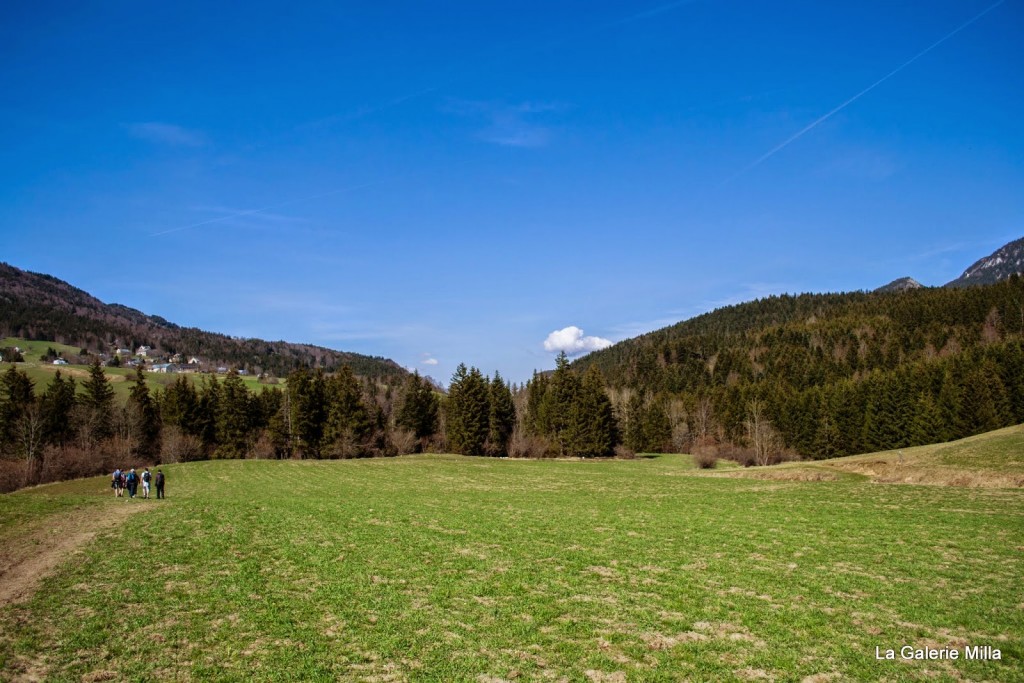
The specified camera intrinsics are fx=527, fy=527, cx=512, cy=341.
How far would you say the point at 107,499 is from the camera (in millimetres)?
37031

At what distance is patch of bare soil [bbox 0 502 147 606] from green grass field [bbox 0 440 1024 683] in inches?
19.7

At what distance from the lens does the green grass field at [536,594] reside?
10312 millimetres

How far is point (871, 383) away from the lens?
10112cm

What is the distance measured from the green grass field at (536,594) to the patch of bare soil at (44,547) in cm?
50

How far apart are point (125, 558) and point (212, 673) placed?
1225 centimetres

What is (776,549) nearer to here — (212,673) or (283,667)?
(283,667)

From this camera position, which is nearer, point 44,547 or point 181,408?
point 44,547

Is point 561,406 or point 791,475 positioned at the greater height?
point 561,406

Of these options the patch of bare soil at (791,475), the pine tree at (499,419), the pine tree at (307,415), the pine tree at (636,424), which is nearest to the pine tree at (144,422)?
the pine tree at (307,415)

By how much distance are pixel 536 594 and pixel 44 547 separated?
827 inches

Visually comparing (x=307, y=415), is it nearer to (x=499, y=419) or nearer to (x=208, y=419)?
(x=208, y=419)

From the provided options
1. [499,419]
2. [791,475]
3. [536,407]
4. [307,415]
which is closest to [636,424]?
[536,407]

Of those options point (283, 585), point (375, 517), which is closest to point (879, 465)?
point (375, 517)

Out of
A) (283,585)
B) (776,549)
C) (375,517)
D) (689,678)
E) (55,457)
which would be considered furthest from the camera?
(55,457)
